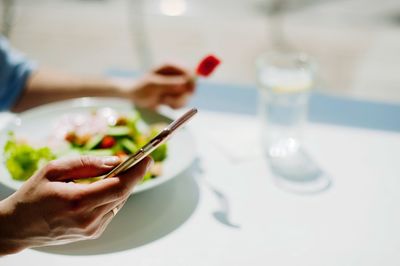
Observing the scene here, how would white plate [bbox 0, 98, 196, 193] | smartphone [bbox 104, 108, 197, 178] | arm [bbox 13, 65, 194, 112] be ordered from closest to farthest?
smartphone [bbox 104, 108, 197, 178], white plate [bbox 0, 98, 196, 193], arm [bbox 13, 65, 194, 112]

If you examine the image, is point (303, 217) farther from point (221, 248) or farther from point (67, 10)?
point (67, 10)

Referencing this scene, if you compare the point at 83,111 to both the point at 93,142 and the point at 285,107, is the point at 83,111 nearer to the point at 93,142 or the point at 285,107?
the point at 93,142

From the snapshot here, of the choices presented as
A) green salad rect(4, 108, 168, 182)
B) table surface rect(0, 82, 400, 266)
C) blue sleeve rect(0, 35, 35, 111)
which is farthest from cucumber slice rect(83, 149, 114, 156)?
blue sleeve rect(0, 35, 35, 111)

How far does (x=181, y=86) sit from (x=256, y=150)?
0.22 m

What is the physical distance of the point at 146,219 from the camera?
798 mm

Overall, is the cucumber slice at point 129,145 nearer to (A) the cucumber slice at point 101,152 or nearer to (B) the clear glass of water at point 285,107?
(A) the cucumber slice at point 101,152

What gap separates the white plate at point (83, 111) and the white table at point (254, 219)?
0.05 meters

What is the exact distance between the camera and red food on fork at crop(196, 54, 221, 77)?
2.81 ft

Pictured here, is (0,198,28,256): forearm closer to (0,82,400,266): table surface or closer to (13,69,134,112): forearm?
(0,82,400,266): table surface

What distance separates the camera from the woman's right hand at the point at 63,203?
57 cm

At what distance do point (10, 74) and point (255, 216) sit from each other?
2.56ft

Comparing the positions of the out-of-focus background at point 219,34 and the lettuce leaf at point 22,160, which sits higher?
the lettuce leaf at point 22,160

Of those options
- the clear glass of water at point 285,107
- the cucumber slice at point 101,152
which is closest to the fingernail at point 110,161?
the cucumber slice at point 101,152

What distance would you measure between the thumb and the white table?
165 mm
